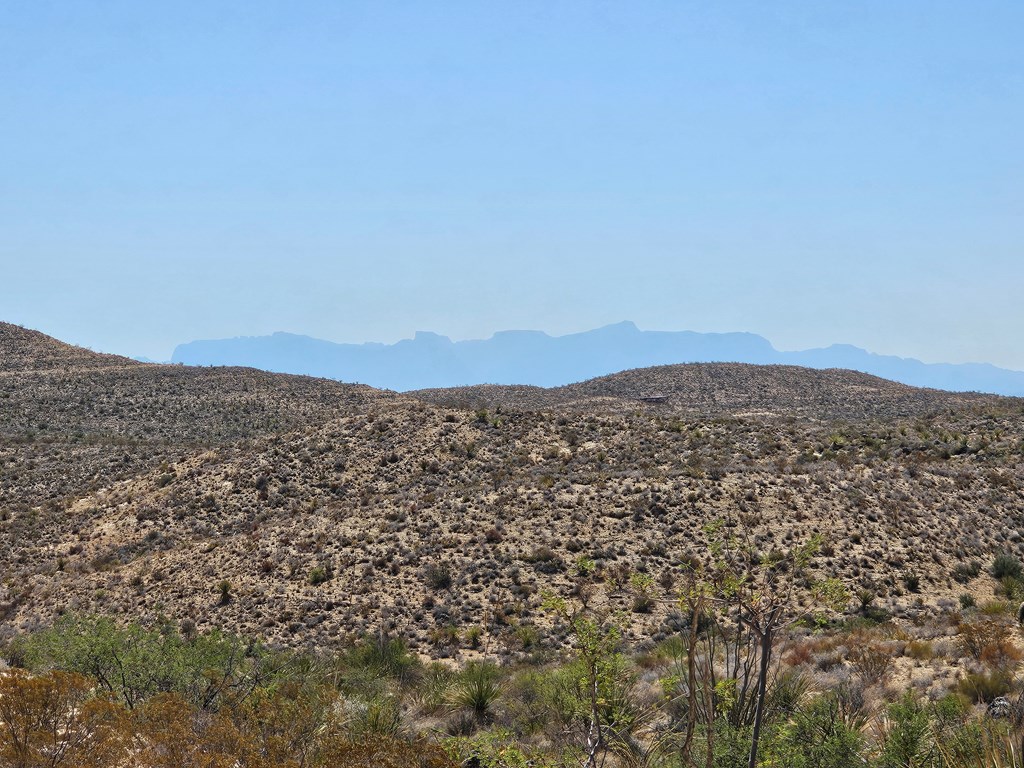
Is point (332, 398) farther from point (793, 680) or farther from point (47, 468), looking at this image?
point (793, 680)

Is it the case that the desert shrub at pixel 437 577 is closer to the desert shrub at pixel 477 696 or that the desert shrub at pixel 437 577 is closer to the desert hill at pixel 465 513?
the desert hill at pixel 465 513

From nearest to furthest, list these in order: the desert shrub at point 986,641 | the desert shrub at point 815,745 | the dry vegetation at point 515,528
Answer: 1. the desert shrub at point 815,745
2. the desert shrub at point 986,641
3. the dry vegetation at point 515,528

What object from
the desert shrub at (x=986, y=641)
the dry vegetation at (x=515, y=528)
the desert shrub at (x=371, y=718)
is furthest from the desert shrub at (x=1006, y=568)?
the desert shrub at (x=371, y=718)

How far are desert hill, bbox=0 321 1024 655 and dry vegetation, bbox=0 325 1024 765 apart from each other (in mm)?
117

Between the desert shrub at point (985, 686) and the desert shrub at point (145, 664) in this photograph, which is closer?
the desert shrub at point (985, 686)

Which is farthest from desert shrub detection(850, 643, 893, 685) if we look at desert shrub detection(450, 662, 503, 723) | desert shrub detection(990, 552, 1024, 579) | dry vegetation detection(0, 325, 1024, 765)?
desert shrub detection(990, 552, 1024, 579)

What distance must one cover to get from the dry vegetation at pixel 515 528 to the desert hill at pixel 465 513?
0.38ft

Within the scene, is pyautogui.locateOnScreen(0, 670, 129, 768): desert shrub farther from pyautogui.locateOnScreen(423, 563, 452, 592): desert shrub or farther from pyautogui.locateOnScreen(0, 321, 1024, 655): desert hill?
pyautogui.locateOnScreen(423, 563, 452, 592): desert shrub

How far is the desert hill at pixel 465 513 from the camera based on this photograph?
78.4ft

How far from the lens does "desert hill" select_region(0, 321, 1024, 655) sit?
23.9 m

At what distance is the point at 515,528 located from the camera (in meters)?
28.2

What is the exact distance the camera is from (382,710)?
11.9 meters

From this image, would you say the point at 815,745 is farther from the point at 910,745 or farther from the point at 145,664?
the point at 145,664

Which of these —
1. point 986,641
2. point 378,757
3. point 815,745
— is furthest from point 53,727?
point 986,641
